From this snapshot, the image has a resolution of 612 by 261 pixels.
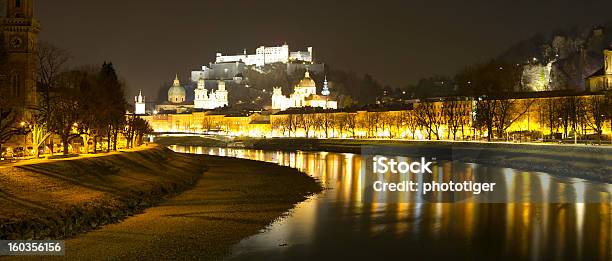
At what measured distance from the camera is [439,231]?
25.2 meters

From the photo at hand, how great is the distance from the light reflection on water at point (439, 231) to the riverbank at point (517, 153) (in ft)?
29.5

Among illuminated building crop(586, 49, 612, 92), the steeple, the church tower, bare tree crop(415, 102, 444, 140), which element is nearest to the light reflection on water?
the church tower

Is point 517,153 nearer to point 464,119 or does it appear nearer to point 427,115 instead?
point 464,119

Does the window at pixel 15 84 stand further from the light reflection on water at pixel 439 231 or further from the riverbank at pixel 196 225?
the light reflection on water at pixel 439 231

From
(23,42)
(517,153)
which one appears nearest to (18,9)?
(23,42)

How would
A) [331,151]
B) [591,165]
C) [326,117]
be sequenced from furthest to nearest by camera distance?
1. [326,117]
2. [331,151]
3. [591,165]

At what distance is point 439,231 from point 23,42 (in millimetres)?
30545

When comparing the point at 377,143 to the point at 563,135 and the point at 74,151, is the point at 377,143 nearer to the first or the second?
the point at 563,135

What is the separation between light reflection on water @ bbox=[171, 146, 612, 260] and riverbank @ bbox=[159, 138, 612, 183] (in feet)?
29.5

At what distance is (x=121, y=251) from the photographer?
20.7 meters

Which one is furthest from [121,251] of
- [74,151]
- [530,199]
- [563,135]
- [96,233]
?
[563,135]

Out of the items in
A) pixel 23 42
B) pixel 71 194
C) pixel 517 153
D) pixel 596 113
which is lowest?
pixel 71 194

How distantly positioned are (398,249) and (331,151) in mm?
75211

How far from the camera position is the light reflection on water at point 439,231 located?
850 inches
